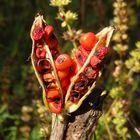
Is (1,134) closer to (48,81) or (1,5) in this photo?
(48,81)

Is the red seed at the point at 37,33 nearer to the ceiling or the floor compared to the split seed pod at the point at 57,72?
nearer to the ceiling

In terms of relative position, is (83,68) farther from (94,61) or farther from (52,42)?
(52,42)

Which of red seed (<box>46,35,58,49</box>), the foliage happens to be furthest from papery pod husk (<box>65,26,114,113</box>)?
the foliage

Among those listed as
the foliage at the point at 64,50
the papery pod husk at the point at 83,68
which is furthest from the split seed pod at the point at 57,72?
the foliage at the point at 64,50

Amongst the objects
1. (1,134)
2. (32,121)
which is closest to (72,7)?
(32,121)

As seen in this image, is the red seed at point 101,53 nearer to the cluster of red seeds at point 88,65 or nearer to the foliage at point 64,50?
the cluster of red seeds at point 88,65

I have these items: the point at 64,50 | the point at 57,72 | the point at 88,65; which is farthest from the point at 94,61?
the point at 64,50
